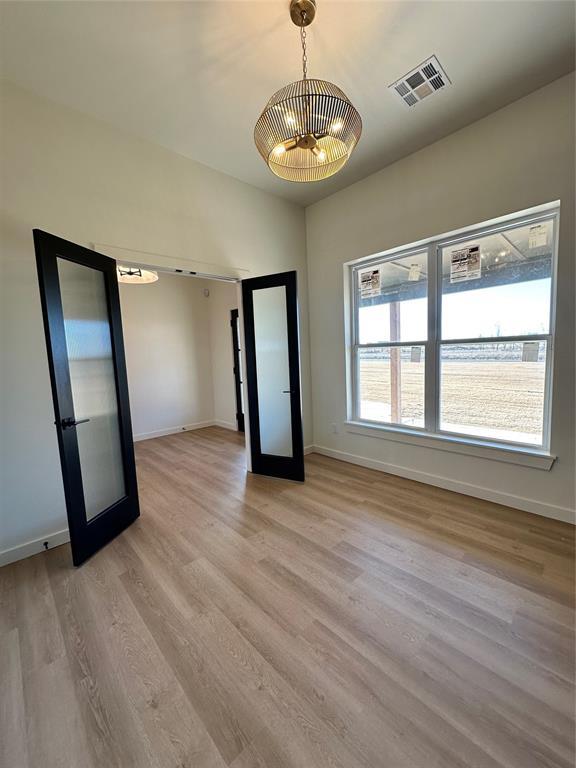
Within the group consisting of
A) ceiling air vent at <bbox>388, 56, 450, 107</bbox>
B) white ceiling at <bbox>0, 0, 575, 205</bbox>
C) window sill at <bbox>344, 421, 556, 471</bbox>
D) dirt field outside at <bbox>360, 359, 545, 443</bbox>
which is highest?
white ceiling at <bbox>0, 0, 575, 205</bbox>

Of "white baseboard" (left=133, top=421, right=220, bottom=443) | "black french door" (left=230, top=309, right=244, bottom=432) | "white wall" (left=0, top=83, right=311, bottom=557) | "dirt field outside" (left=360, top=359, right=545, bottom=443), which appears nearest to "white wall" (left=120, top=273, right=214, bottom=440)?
"white baseboard" (left=133, top=421, right=220, bottom=443)

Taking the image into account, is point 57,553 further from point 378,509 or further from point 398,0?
point 398,0

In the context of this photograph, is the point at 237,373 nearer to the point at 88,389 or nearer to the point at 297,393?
the point at 297,393

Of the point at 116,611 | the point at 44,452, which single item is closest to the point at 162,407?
the point at 44,452

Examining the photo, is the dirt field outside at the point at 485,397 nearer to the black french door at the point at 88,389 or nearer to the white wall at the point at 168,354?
the black french door at the point at 88,389

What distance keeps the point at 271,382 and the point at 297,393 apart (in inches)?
17.7

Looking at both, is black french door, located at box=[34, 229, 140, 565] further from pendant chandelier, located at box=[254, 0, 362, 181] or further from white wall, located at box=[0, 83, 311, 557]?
pendant chandelier, located at box=[254, 0, 362, 181]

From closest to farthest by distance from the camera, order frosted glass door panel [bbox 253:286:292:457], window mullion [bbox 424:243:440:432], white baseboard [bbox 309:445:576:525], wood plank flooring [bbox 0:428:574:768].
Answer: wood plank flooring [bbox 0:428:574:768]
white baseboard [bbox 309:445:576:525]
window mullion [bbox 424:243:440:432]
frosted glass door panel [bbox 253:286:292:457]

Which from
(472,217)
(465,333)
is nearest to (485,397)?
(465,333)

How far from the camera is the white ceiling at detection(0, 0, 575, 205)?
1.72 m

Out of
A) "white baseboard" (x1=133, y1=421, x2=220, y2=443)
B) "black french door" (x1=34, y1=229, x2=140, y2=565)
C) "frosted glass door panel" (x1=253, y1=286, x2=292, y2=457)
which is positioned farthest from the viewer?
"white baseboard" (x1=133, y1=421, x2=220, y2=443)

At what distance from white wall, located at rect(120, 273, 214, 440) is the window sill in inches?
135

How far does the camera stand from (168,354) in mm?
5648

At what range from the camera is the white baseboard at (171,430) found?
17.5 feet
